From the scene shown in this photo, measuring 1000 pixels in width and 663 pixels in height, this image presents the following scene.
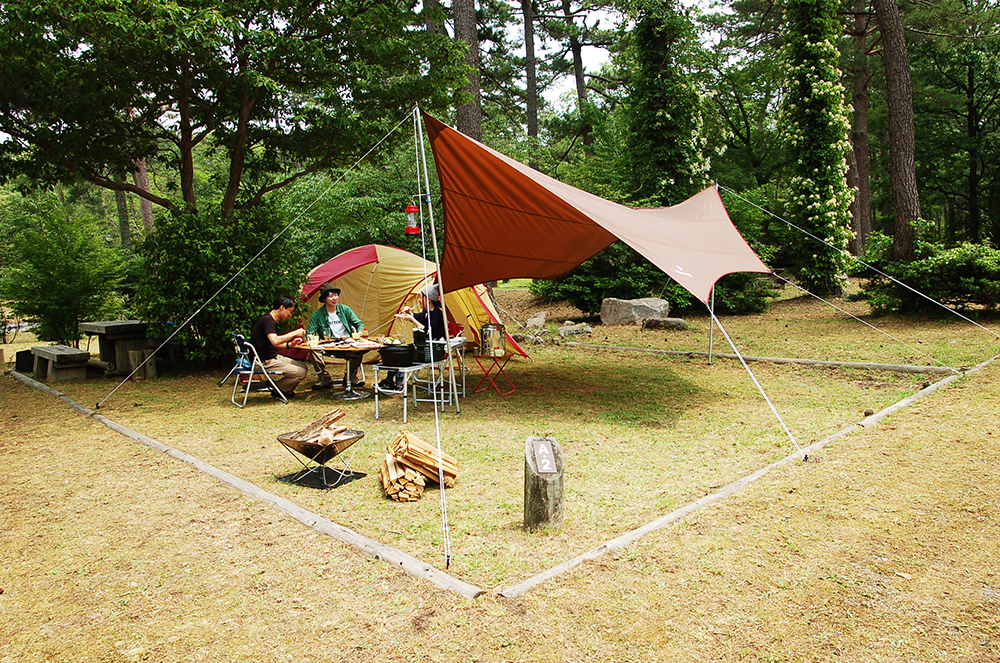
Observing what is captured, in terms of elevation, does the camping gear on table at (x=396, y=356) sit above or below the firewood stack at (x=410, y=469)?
above

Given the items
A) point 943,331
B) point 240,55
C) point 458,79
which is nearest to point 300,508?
point 240,55

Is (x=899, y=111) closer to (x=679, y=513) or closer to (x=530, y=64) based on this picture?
(x=679, y=513)

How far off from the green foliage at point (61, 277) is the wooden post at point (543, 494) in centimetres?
987

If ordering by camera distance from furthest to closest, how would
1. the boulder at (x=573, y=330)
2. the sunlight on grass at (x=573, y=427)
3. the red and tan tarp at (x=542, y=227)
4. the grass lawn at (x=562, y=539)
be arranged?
the boulder at (x=573, y=330)
the red and tan tarp at (x=542, y=227)
the sunlight on grass at (x=573, y=427)
the grass lawn at (x=562, y=539)

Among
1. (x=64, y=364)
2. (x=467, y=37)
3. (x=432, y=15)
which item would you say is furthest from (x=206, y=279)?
(x=467, y=37)

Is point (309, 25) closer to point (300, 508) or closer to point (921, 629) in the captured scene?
point (300, 508)

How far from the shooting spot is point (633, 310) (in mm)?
11734

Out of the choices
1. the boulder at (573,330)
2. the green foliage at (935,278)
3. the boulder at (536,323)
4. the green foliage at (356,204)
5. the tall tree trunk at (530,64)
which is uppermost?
the tall tree trunk at (530,64)

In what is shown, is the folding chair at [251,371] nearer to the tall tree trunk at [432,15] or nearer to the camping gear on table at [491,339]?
the camping gear on table at [491,339]

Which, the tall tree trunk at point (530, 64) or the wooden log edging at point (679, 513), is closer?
the wooden log edging at point (679, 513)

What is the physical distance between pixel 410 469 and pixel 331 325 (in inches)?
144

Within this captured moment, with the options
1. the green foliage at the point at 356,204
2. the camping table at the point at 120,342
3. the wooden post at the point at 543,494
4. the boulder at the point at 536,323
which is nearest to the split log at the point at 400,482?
the wooden post at the point at 543,494

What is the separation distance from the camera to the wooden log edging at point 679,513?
255 cm

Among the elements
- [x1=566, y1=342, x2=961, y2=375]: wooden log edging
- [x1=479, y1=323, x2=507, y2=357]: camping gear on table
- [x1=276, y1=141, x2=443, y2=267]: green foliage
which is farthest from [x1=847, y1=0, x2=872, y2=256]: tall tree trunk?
[x1=479, y1=323, x2=507, y2=357]: camping gear on table
